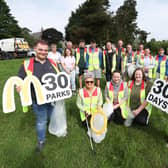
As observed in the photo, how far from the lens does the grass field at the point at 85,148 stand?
7.63 feet

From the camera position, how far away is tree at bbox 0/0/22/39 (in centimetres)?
4053

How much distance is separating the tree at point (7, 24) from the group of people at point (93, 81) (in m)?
41.5

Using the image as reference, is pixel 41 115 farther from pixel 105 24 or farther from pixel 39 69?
pixel 105 24

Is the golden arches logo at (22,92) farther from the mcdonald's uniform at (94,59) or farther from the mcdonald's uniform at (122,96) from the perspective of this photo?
the mcdonald's uniform at (94,59)

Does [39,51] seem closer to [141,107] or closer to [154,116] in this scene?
[141,107]

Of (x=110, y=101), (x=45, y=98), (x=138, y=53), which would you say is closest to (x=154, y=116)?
(x=110, y=101)

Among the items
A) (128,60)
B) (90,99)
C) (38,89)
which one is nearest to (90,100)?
(90,99)

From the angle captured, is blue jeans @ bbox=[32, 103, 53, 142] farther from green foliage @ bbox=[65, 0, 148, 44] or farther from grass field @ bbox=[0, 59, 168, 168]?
green foliage @ bbox=[65, 0, 148, 44]

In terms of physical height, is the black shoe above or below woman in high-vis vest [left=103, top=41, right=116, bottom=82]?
below

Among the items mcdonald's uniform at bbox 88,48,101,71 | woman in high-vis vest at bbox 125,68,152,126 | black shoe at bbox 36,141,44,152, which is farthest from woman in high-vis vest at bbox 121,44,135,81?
black shoe at bbox 36,141,44,152

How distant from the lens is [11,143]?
9.33 ft

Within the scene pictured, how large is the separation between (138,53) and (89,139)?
16.4ft

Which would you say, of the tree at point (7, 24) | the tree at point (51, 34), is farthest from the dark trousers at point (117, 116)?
the tree at point (7, 24)

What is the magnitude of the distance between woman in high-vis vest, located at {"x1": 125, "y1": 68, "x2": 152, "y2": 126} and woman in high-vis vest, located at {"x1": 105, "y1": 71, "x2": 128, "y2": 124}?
113 millimetres
